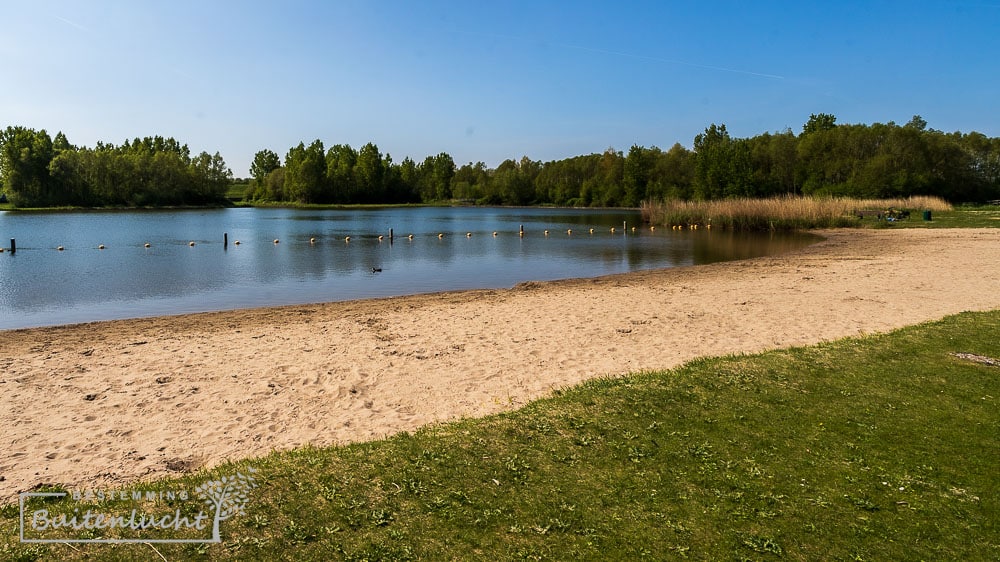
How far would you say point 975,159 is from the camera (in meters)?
83.0

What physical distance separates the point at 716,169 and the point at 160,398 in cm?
8726

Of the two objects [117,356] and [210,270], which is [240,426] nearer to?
[117,356]

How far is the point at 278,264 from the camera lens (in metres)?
28.9

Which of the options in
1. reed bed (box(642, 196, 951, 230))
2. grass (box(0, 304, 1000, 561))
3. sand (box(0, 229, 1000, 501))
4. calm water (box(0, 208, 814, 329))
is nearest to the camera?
grass (box(0, 304, 1000, 561))

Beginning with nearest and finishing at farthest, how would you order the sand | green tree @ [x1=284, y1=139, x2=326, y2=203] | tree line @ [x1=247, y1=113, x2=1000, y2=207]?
the sand → tree line @ [x1=247, y1=113, x2=1000, y2=207] → green tree @ [x1=284, y1=139, x2=326, y2=203]

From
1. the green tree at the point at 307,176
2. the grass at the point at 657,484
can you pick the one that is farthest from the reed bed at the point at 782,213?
the green tree at the point at 307,176

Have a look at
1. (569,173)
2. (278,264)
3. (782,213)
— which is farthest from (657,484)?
(569,173)

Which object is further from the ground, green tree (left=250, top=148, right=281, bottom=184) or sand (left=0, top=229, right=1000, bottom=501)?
green tree (left=250, top=148, right=281, bottom=184)

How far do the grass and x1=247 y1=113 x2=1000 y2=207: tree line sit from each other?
72171mm

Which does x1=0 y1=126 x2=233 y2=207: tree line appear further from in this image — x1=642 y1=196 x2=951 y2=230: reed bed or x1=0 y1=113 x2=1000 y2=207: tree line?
→ x1=642 y1=196 x2=951 y2=230: reed bed

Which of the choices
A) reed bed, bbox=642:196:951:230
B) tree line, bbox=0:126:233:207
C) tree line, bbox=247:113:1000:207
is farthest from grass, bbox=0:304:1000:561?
tree line, bbox=0:126:233:207

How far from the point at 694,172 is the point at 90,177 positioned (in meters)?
105

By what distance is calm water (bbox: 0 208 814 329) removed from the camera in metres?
18.4

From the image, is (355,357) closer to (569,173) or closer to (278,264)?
(278,264)
